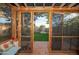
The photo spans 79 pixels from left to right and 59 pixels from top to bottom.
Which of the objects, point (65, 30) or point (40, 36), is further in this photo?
point (65, 30)

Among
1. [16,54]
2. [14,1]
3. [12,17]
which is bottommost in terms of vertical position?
[16,54]

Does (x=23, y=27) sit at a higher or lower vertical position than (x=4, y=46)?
higher

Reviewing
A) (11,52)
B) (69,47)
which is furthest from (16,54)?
(69,47)

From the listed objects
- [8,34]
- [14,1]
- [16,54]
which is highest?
[14,1]

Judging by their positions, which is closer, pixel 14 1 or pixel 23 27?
pixel 14 1

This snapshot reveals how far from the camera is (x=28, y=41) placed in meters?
2.12

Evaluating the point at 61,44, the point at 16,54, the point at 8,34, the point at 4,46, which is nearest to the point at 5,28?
the point at 8,34

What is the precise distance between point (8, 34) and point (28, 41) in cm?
40

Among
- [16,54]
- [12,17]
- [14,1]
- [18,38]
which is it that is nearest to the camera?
[14,1]

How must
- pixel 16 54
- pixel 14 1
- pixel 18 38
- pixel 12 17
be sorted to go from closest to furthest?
pixel 14 1 → pixel 16 54 → pixel 12 17 → pixel 18 38

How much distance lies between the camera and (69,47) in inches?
80.4

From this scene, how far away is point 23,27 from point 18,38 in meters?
0.19

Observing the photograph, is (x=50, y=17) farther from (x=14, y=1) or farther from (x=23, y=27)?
(x=14, y=1)

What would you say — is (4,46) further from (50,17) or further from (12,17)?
(50,17)
